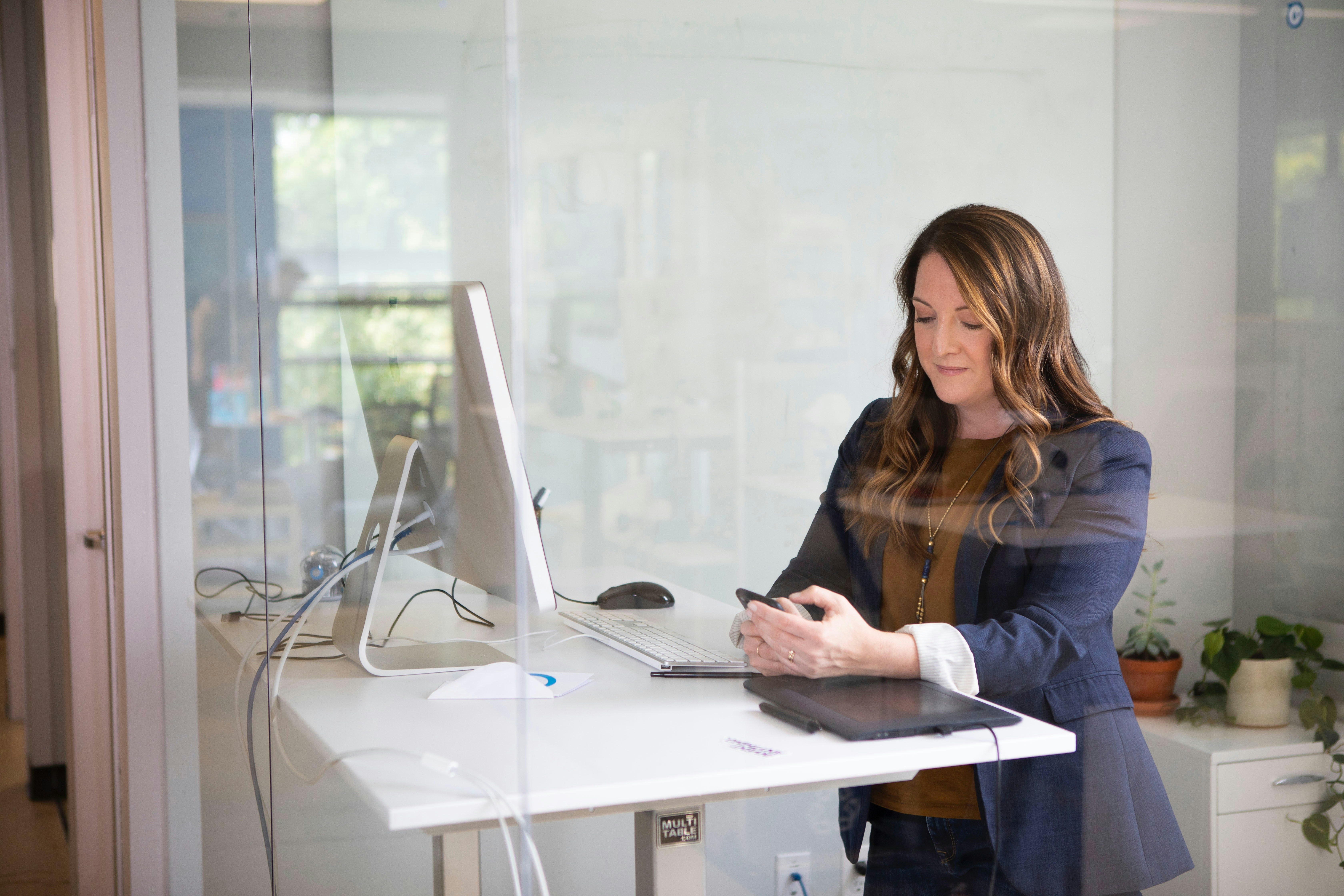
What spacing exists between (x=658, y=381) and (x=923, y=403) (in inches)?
14.9

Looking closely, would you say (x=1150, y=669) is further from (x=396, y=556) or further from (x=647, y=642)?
(x=396, y=556)

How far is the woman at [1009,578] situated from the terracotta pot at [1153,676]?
0.6 inches

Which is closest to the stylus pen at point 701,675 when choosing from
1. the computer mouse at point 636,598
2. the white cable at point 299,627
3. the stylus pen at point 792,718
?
the stylus pen at point 792,718

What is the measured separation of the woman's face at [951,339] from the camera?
1.17 m

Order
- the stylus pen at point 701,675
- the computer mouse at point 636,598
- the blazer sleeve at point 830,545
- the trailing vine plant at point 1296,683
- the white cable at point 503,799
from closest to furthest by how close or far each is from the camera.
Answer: the white cable at point 503,799 → the trailing vine plant at point 1296,683 → the stylus pen at point 701,675 → the blazer sleeve at point 830,545 → the computer mouse at point 636,598

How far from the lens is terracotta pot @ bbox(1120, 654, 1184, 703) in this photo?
108 centimetres

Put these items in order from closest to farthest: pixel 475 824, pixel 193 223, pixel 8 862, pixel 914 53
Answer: pixel 475 824
pixel 914 53
pixel 193 223
pixel 8 862

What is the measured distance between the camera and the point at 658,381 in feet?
4.82

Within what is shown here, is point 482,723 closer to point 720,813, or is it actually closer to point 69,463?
point 720,813

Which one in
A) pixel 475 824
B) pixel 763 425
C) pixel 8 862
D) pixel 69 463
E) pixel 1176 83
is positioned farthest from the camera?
pixel 8 862

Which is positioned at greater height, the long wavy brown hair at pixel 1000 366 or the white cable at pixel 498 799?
the long wavy brown hair at pixel 1000 366

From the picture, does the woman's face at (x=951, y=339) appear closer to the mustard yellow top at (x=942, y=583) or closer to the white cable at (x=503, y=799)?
the mustard yellow top at (x=942, y=583)

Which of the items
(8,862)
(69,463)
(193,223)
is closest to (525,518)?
(193,223)

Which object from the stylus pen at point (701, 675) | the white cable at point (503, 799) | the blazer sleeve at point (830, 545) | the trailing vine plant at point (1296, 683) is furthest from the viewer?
the blazer sleeve at point (830, 545)
